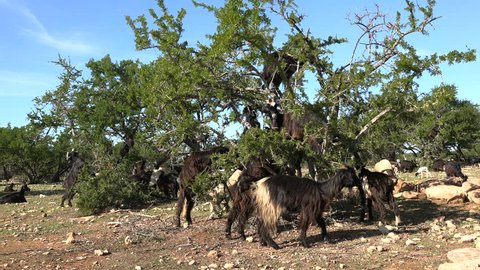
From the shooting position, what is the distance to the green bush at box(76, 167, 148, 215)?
1287 cm

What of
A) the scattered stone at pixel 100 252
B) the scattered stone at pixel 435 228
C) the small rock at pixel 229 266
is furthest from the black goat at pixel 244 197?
the scattered stone at pixel 435 228

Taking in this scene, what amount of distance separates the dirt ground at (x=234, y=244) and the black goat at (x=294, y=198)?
39 cm

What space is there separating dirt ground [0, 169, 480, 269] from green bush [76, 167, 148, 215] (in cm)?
122

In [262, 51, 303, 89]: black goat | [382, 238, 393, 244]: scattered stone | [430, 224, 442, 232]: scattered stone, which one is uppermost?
[262, 51, 303, 89]: black goat

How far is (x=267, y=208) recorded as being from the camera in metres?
7.62

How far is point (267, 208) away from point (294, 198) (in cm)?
46

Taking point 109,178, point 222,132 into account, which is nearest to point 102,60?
point 109,178

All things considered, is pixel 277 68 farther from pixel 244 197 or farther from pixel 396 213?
pixel 396 213

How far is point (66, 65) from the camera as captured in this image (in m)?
22.6

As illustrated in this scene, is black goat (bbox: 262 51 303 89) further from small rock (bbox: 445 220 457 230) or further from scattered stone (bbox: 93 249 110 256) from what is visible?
scattered stone (bbox: 93 249 110 256)

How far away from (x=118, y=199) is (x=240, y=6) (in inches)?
314

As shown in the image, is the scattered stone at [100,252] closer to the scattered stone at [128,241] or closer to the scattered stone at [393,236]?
the scattered stone at [128,241]

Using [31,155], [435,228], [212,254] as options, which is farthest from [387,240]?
[31,155]

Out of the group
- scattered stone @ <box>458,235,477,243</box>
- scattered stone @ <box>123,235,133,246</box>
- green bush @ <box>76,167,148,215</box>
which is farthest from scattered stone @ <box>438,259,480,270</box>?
green bush @ <box>76,167,148,215</box>
